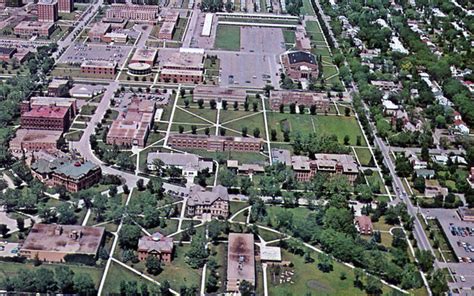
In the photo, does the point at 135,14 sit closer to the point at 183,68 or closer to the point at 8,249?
the point at 183,68

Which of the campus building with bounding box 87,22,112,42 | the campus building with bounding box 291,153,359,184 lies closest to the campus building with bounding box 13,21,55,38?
the campus building with bounding box 87,22,112,42

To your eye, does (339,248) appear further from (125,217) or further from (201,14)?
(201,14)

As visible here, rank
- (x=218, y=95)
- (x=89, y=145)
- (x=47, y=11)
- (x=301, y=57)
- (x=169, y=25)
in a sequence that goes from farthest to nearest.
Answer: (x=169, y=25) < (x=47, y=11) < (x=301, y=57) < (x=218, y=95) < (x=89, y=145)

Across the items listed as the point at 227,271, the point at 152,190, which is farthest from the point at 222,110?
the point at 227,271

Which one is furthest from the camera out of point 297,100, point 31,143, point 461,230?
point 297,100

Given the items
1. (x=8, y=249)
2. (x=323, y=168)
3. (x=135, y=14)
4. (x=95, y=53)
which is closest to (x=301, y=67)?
(x=95, y=53)

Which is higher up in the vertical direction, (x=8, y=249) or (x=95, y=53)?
(x=8, y=249)

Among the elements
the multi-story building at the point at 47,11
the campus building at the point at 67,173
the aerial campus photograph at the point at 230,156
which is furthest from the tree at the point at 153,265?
the multi-story building at the point at 47,11

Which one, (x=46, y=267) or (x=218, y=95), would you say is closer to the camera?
(x=46, y=267)

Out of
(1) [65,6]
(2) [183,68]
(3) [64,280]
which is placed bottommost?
(1) [65,6]
